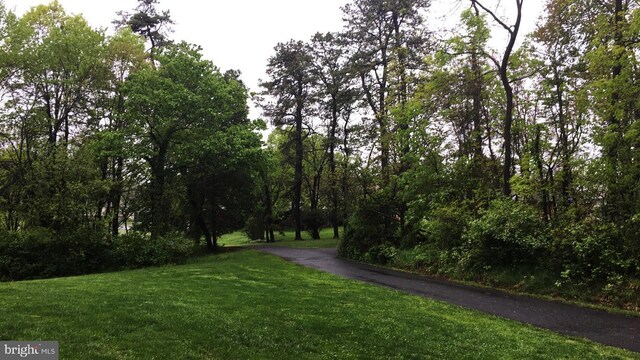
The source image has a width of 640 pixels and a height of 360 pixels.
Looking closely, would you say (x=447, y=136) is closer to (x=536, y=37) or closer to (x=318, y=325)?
(x=536, y=37)

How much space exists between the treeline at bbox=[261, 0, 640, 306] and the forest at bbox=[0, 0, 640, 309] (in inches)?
3.3

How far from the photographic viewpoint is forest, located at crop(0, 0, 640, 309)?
13.3 m

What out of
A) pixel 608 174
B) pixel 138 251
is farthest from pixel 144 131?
pixel 608 174

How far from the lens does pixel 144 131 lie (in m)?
24.3

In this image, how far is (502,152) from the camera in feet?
81.3

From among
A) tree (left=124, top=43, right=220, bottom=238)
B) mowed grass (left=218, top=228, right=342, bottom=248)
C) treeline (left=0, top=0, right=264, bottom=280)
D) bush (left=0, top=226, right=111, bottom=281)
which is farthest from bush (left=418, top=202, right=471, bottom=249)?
bush (left=0, top=226, right=111, bottom=281)

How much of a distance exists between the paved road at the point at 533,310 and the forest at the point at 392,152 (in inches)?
48.2

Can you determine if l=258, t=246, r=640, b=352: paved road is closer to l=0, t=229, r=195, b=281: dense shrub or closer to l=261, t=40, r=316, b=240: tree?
l=0, t=229, r=195, b=281: dense shrub

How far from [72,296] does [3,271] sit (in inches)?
443

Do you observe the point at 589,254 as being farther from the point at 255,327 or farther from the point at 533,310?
the point at 255,327

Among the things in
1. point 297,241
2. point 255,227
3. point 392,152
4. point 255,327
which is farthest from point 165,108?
point 255,227
